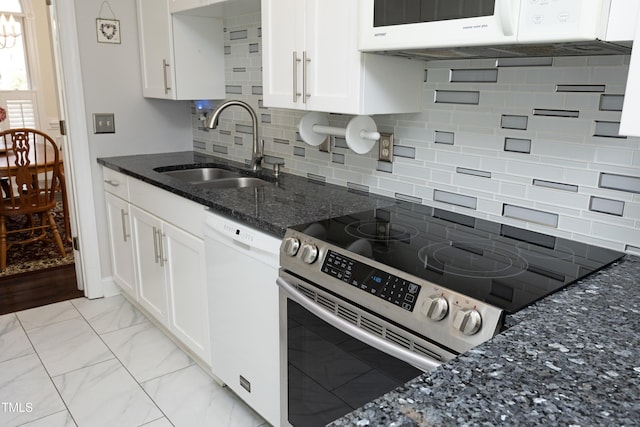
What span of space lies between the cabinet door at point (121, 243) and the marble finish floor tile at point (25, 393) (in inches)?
26.4

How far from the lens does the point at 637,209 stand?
55.9 inches

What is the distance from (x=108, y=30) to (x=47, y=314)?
5.73ft

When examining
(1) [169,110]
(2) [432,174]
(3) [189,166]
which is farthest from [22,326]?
(2) [432,174]

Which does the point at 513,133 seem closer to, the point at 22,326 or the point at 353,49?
the point at 353,49

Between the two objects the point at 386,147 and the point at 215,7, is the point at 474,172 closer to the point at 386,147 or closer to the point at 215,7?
the point at 386,147

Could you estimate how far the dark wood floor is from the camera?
3.17 meters

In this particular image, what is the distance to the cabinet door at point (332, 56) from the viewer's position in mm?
1692

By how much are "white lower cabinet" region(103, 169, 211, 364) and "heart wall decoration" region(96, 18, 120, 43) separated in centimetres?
80

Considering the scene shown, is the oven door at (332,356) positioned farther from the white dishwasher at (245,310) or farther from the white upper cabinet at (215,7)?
the white upper cabinet at (215,7)

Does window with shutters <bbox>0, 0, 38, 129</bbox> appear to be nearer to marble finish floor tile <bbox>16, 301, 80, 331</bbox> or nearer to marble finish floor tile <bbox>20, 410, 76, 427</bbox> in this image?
marble finish floor tile <bbox>16, 301, 80, 331</bbox>

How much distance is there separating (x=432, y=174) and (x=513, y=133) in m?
0.36

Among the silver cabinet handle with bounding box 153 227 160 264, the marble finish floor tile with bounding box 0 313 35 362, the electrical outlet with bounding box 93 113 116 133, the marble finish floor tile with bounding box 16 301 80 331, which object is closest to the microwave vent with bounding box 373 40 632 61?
the silver cabinet handle with bounding box 153 227 160 264

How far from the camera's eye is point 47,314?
3.02m

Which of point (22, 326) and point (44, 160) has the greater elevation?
point (44, 160)
